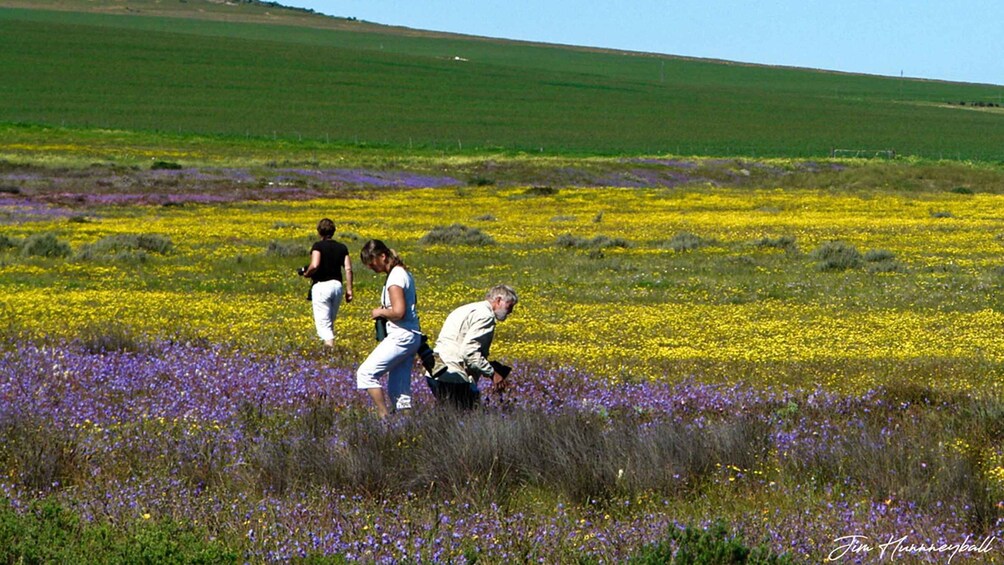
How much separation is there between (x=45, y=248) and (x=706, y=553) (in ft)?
78.2

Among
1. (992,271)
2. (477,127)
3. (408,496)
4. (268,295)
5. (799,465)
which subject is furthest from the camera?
(477,127)

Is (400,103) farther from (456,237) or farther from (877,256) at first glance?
(877,256)

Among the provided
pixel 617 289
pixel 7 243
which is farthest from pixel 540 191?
pixel 617 289

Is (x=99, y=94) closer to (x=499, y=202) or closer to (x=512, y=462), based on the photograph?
(x=499, y=202)

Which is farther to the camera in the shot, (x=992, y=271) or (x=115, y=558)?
(x=992, y=271)

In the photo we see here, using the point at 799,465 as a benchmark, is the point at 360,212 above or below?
below

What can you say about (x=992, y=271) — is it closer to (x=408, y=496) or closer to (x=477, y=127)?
(x=408, y=496)

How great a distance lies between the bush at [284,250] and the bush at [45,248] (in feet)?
14.4

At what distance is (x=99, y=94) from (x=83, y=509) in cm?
11861

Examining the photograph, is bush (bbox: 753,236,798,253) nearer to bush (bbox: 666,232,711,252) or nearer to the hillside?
bush (bbox: 666,232,711,252)

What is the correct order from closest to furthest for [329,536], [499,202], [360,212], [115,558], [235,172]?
[115,558] → [329,536] → [360,212] → [499,202] → [235,172]

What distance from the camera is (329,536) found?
21.2ft

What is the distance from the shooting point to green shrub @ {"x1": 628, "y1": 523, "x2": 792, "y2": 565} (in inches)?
233

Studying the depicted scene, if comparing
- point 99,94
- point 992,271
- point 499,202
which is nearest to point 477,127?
point 99,94
